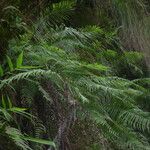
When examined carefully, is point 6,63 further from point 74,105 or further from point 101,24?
point 101,24

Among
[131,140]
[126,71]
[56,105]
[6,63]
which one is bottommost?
[126,71]

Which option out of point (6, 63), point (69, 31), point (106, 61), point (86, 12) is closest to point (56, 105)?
point (6, 63)

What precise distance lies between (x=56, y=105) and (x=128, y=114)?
31 centimetres

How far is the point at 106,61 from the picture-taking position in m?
2.67

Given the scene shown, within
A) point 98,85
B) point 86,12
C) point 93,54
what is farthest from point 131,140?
point 86,12

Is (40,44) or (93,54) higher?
(40,44)

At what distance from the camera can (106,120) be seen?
1773mm

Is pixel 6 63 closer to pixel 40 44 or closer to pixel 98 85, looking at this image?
pixel 40 44

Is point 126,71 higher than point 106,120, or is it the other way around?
point 106,120

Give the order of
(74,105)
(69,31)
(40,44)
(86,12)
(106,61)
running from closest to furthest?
(74,105) < (40,44) < (69,31) < (106,61) < (86,12)

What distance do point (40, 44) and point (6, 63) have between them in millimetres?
223

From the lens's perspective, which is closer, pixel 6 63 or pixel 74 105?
pixel 74 105

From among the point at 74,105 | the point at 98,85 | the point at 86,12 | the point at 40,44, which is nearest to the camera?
the point at 74,105

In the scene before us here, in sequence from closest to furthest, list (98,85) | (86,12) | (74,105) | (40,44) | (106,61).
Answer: (74,105) < (98,85) < (40,44) < (106,61) < (86,12)
